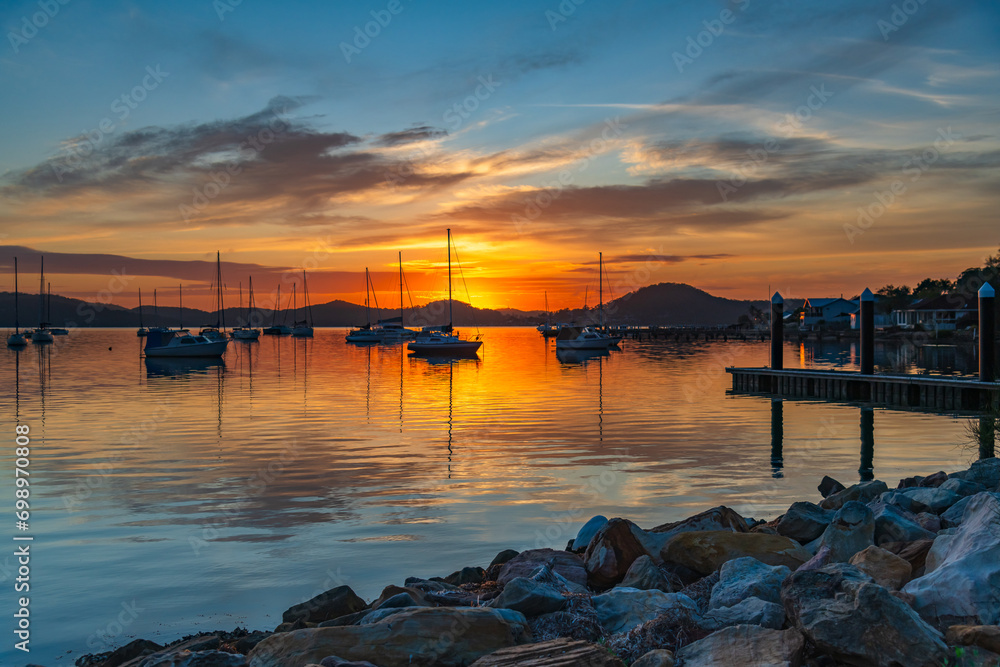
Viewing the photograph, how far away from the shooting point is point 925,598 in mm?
6551

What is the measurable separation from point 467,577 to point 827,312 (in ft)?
495

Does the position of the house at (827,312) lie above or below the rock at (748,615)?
above

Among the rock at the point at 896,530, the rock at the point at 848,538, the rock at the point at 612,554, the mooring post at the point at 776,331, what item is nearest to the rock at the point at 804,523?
the rock at the point at 896,530

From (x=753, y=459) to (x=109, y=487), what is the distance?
16.0 metres

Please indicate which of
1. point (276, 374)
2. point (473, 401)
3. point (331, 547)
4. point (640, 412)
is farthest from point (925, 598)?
point (276, 374)

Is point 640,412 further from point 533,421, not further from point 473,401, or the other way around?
point 473,401

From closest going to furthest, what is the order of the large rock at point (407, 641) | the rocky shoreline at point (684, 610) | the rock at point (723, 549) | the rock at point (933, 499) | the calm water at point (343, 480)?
the rocky shoreline at point (684, 610), the large rock at point (407, 641), the rock at point (723, 549), the calm water at point (343, 480), the rock at point (933, 499)

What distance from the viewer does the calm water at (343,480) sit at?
10.2 metres

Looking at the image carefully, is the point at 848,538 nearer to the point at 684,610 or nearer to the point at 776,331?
the point at 684,610

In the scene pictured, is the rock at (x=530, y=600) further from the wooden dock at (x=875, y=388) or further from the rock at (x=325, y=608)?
the wooden dock at (x=875, y=388)

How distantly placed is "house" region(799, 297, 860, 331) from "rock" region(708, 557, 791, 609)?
138 metres

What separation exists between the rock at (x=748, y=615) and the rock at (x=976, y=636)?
4.38ft

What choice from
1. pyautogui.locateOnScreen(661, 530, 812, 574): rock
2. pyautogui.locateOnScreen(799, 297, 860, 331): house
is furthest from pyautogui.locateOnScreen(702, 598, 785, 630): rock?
pyautogui.locateOnScreen(799, 297, 860, 331): house

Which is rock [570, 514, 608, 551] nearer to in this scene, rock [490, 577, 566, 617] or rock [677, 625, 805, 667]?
rock [490, 577, 566, 617]
